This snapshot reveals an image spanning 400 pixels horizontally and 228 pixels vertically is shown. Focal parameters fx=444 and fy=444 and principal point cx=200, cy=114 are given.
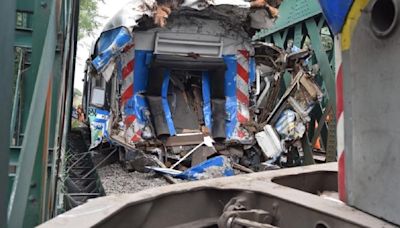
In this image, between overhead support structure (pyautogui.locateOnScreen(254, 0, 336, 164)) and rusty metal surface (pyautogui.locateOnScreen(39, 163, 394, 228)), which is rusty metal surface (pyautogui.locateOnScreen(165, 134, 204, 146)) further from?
rusty metal surface (pyautogui.locateOnScreen(39, 163, 394, 228))

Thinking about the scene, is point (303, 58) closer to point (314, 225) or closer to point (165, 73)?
point (165, 73)

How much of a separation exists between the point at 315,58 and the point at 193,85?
2458mm

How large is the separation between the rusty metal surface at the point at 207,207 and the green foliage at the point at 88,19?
16.5 metres

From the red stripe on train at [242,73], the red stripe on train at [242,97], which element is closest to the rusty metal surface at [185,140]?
the red stripe on train at [242,97]

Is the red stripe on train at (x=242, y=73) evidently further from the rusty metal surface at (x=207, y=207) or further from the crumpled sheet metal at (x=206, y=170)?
the rusty metal surface at (x=207, y=207)

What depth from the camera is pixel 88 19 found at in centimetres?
1819

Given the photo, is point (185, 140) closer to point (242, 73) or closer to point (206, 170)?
point (206, 170)

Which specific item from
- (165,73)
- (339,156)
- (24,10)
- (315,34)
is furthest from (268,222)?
(315,34)

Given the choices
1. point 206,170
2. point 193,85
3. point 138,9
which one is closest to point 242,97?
point 193,85

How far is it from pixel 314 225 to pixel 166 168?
4.38 metres

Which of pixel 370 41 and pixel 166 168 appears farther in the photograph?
pixel 166 168

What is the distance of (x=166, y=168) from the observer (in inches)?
230

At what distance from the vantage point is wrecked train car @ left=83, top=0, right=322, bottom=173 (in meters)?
5.99

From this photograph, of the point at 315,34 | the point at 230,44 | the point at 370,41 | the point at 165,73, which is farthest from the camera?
the point at 315,34
